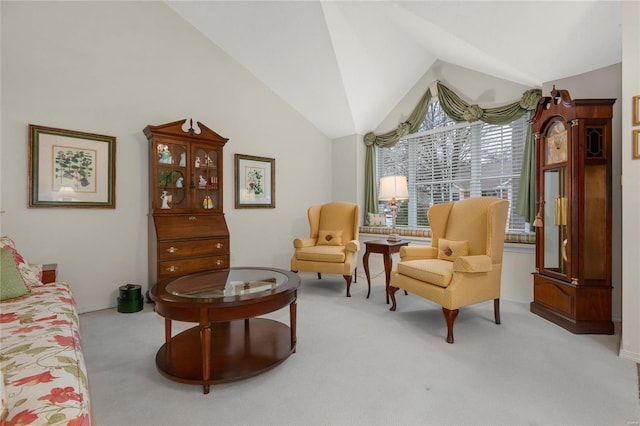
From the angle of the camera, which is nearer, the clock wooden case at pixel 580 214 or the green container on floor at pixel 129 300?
the clock wooden case at pixel 580 214

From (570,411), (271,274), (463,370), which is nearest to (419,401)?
(463,370)

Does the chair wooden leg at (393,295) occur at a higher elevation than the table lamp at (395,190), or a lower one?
lower

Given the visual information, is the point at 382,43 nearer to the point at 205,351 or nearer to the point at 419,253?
the point at 419,253

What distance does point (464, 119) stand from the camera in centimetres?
401

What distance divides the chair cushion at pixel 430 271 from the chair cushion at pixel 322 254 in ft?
2.88

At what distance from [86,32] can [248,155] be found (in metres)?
2.16

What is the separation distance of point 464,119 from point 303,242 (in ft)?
8.73

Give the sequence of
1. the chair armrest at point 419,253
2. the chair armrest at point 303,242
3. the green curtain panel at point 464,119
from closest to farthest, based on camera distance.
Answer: the chair armrest at point 419,253 → the green curtain panel at point 464,119 → the chair armrest at point 303,242

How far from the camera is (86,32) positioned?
319 cm

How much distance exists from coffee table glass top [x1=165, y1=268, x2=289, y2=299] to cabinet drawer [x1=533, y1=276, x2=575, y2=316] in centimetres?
247

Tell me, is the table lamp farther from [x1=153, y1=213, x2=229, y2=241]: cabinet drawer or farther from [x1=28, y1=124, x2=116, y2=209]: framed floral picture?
[x1=28, y1=124, x2=116, y2=209]: framed floral picture

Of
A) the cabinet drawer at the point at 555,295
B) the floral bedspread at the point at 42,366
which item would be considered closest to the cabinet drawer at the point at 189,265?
the floral bedspread at the point at 42,366

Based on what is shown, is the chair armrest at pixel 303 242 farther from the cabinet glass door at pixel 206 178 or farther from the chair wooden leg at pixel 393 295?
the chair wooden leg at pixel 393 295

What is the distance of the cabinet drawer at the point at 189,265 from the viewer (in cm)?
323
